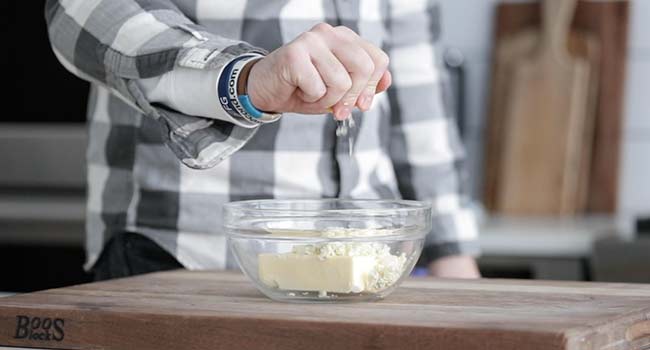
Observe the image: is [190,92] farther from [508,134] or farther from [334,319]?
[508,134]

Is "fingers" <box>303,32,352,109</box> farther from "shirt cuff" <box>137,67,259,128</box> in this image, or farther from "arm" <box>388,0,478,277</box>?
"arm" <box>388,0,478,277</box>

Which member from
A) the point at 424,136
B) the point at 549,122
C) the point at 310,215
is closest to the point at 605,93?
the point at 549,122

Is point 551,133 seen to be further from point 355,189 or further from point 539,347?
point 539,347

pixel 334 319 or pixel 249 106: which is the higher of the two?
pixel 249 106

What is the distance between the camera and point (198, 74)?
1.03 meters

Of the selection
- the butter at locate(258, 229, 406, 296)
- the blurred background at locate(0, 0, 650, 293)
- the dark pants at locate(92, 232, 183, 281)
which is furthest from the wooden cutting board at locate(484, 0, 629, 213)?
the butter at locate(258, 229, 406, 296)

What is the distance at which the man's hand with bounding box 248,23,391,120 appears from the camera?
935mm

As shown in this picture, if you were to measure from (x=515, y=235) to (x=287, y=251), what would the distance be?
3.89 feet

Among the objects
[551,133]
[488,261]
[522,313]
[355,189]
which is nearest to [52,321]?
[522,313]

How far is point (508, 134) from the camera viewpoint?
8.34 ft

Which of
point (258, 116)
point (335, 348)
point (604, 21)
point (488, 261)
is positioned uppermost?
point (604, 21)

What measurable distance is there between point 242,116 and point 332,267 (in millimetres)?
150

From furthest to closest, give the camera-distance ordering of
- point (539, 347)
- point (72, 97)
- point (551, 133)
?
1. point (551, 133)
2. point (72, 97)
3. point (539, 347)

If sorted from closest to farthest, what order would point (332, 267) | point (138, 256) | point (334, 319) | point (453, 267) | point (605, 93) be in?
point (334, 319), point (332, 267), point (138, 256), point (453, 267), point (605, 93)
